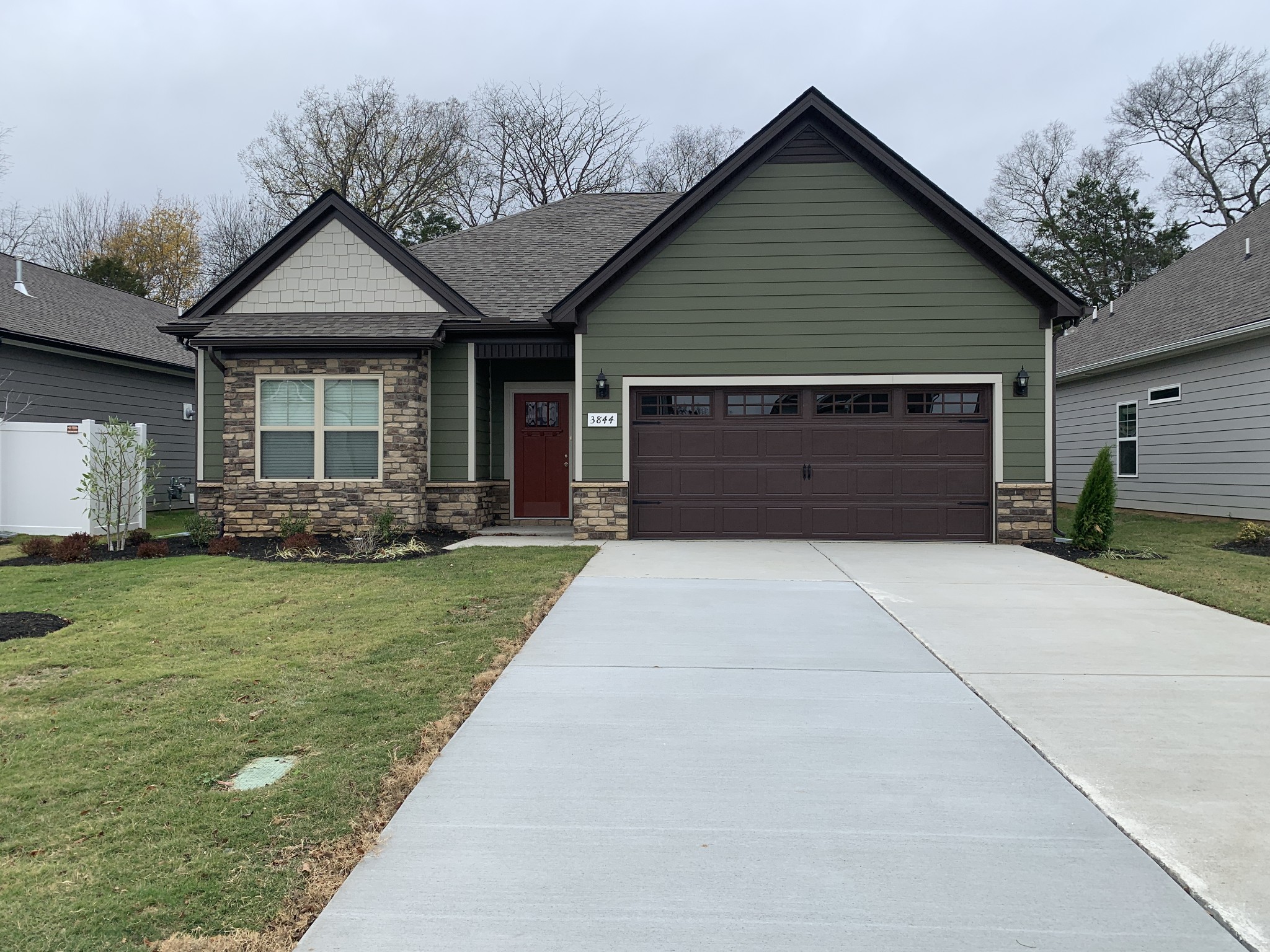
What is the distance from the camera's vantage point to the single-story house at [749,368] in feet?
38.8

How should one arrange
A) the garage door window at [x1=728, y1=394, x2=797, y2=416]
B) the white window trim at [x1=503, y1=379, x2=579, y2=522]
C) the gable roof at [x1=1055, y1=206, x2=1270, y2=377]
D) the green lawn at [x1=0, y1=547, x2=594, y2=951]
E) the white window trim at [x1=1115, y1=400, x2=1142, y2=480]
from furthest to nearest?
the white window trim at [x1=1115, y1=400, x2=1142, y2=480]
the white window trim at [x1=503, y1=379, x2=579, y2=522]
the gable roof at [x1=1055, y1=206, x2=1270, y2=377]
the garage door window at [x1=728, y1=394, x2=797, y2=416]
the green lawn at [x1=0, y1=547, x2=594, y2=951]

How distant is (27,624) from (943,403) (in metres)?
10.8

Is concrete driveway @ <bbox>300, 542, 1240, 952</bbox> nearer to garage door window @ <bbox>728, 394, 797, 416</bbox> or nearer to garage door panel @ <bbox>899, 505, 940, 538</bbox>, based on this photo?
garage door panel @ <bbox>899, 505, 940, 538</bbox>

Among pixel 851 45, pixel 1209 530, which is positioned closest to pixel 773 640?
pixel 1209 530

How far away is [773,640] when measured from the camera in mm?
5957

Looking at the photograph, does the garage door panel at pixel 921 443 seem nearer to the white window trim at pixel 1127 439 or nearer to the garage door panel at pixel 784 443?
the garage door panel at pixel 784 443

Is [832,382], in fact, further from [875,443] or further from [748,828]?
[748,828]

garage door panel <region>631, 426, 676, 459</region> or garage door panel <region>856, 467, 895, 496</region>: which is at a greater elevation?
garage door panel <region>631, 426, 676, 459</region>

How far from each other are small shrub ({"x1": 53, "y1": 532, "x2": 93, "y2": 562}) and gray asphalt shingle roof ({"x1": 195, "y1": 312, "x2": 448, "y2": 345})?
10.6 feet

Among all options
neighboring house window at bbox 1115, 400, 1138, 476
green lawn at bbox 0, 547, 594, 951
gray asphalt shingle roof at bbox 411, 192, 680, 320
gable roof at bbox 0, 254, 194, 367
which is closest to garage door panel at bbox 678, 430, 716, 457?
gray asphalt shingle roof at bbox 411, 192, 680, 320

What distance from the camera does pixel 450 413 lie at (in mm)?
13047

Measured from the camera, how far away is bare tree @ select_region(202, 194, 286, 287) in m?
32.6

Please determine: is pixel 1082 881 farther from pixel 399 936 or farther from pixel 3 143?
pixel 3 143

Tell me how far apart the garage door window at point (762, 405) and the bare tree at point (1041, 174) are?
2722cm
